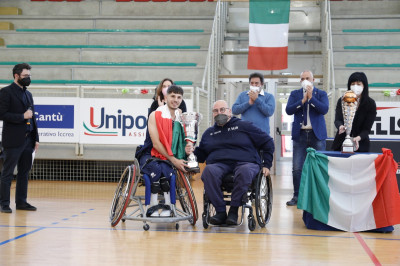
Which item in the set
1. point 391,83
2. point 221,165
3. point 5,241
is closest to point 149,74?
point 391,83

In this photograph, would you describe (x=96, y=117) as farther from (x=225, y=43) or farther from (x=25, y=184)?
(x=225, y=43)

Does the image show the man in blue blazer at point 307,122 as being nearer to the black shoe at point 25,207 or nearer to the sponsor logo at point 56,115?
the black shoe at point 25,207

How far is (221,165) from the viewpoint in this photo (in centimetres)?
487

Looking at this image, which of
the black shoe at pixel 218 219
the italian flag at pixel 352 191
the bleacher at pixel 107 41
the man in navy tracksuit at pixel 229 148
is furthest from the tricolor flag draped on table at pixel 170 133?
the bleacher at pixel 107 41

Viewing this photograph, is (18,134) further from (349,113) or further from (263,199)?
(349,113)

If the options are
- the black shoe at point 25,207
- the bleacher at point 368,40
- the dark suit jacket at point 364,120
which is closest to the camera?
the dark suit jacket at point 364,120

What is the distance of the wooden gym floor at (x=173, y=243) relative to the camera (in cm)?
365

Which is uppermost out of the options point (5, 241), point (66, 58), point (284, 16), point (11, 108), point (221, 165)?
point (284, 16)

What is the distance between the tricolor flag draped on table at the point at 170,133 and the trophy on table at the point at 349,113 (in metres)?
1.27

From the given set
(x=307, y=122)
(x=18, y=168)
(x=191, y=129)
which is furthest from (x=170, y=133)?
(x=307, y=122)

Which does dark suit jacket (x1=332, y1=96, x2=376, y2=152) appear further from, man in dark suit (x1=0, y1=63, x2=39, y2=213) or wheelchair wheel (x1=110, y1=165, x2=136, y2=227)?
man in dark suit (x1=0, y1=63, x2=39, y2=213)

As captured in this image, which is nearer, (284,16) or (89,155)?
(89,155)

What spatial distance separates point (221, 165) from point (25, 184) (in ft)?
6.74

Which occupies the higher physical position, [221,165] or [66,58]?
[66,58]
